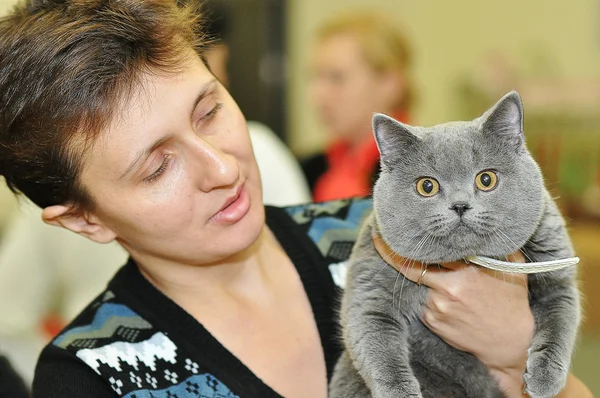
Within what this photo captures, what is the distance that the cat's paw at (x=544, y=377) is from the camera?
110 cm

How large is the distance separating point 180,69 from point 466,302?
60 centimetres

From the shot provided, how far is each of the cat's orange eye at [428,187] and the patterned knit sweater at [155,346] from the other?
365mm

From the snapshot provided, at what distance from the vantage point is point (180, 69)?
47.4 inches

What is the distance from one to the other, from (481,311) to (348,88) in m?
2.08

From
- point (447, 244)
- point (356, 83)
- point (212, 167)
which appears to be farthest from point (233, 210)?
point (356, 83)

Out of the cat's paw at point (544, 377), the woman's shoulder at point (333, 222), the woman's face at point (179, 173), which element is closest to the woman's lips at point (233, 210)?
the woman's face at point (179, 173)

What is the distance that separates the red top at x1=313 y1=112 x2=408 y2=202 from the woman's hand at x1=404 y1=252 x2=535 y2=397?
1509 mm

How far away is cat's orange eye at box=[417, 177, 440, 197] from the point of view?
1.08 metres

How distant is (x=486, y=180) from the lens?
1.07 meters

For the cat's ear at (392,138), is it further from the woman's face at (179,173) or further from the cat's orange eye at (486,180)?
the woman's face at (179,173)

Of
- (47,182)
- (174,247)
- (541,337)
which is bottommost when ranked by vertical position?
(541,337)

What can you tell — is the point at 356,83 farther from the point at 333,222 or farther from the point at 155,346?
the point at 155,346

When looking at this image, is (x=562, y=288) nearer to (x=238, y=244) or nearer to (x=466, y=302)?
(x=466, y=302)

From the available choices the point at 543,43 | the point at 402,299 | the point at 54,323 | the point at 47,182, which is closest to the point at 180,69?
the point at 47,182
